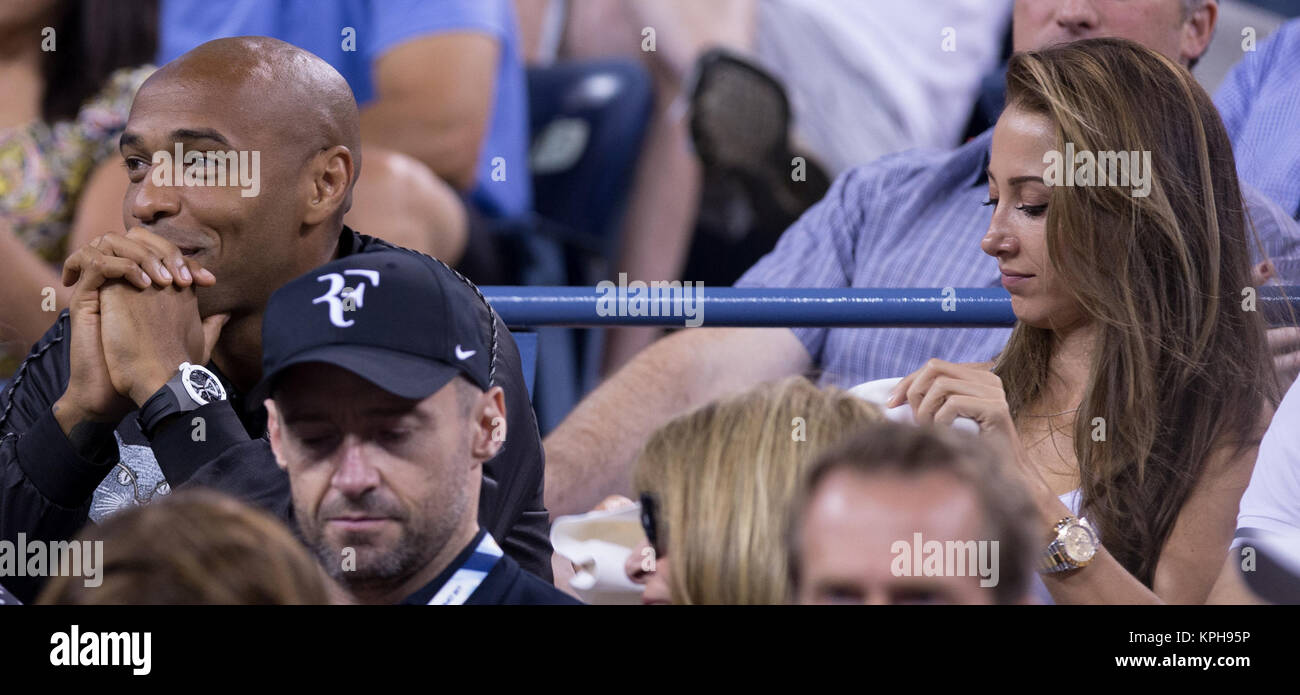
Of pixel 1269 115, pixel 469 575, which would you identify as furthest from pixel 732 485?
pixel 1269 115

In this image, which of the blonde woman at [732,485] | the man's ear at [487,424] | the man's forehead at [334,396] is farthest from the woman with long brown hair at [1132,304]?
the man's forehead at [334,396]

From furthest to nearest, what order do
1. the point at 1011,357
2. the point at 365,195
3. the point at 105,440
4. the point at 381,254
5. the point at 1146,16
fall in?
1. the point at 365,195
2. the point at 1146,16
3. the point at 1011,357
4. the point at 105,440
5. the point at 381,254

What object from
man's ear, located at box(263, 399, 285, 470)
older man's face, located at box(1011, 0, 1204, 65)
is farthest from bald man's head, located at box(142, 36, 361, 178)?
older man's face, located at box(1011, 0, 1204, 65)

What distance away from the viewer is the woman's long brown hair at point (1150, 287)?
155cm

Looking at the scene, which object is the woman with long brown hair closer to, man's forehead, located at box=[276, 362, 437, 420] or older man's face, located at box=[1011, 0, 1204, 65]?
older man's face, located at box=[1011, 0, 1204, 65]

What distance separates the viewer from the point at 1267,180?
7.65ft

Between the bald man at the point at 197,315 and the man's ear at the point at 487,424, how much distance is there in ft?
0.67

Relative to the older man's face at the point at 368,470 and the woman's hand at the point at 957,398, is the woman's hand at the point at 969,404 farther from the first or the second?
the older man's face at the point at 368,470

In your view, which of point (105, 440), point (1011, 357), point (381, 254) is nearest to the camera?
point (381, 254)

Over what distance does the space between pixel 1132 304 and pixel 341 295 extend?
850 mm
